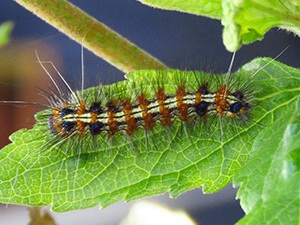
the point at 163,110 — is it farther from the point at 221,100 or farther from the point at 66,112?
the point at 66,112

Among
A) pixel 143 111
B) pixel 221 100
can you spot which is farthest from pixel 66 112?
pixel 221 100

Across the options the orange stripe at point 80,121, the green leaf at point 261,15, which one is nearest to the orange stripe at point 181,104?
the orange stripe at point 80,121

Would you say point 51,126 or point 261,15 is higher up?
point 51,126

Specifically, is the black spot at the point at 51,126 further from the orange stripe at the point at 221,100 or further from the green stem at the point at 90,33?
the orange stripe at the point at 221,100

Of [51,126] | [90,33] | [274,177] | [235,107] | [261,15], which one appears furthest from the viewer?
[51,126]

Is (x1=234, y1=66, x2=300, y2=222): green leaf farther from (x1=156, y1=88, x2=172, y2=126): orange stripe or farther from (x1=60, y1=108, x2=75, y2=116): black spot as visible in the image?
(x1=60, y1=108, x2=75, y2=116): black spot

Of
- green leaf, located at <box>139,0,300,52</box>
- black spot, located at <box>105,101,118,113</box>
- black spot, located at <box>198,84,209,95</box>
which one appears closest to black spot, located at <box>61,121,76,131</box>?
black spot, located at <box>105,101,118,113</box>

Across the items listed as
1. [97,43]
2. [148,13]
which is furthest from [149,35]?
[97,43]
